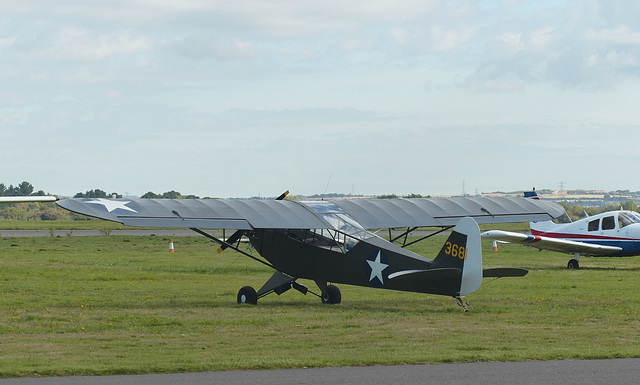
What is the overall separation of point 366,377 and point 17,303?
9822mm

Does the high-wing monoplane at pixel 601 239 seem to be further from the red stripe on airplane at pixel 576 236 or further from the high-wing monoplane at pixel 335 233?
the high-wing monoplane at pixel 335 233

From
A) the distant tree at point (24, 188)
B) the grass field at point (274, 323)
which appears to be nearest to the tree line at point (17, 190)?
the distant tree at point (24, 188)

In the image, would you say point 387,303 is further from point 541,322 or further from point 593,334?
point 593,334

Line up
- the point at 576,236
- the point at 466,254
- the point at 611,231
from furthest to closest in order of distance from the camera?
the point at 576,236 → the point at 611,231 → the point at 466,254

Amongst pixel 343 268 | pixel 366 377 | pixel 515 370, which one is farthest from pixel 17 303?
pixel 515 370

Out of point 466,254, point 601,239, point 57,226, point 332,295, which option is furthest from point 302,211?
point 57,226

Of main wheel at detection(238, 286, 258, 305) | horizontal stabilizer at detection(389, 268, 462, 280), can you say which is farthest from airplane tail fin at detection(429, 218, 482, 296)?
main wheel at detection(238, 286, 258, 305)

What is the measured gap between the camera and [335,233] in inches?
634

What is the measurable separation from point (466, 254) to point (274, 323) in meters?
3.53

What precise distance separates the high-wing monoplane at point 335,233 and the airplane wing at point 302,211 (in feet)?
0.07

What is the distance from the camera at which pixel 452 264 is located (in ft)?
46.5

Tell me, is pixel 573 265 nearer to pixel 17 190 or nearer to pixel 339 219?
pixel 339 219

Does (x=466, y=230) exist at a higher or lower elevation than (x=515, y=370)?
higher

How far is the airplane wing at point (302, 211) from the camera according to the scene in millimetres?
15312
